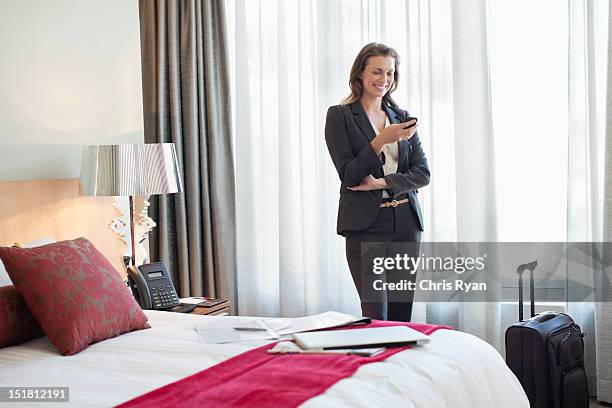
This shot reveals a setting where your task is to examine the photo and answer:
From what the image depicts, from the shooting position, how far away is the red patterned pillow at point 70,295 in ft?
7.30

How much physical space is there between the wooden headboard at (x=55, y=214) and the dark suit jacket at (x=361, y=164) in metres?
1.14

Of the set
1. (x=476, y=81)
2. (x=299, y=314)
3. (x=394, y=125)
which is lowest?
(x=299, y=314)

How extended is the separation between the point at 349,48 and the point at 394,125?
109 cm

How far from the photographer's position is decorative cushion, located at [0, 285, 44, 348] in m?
2.28

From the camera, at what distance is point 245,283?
4.33 metres

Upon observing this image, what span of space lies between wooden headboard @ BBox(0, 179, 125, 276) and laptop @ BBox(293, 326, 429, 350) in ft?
4.67

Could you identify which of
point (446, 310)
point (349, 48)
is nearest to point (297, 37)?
point (349, 48)

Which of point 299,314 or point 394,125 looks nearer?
point 394,125

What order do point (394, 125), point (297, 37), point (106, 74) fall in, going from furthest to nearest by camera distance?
point (297, 37) < point (106, 74) < point (394, 125)

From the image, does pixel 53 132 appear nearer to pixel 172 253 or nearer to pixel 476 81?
pixel 172 253

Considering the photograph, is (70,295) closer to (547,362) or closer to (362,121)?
(362,121)

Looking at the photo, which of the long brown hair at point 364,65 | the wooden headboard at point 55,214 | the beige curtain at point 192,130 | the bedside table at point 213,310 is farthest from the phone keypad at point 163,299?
the long brown hair at point 364,65

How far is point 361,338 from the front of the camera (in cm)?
214

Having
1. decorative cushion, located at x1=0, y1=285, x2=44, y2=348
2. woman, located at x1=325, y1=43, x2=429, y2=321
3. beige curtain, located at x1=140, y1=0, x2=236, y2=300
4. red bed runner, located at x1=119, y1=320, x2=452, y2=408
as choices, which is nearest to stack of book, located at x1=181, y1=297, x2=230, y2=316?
woman, located at x1=325, y1=43, x2=429, y2=321
